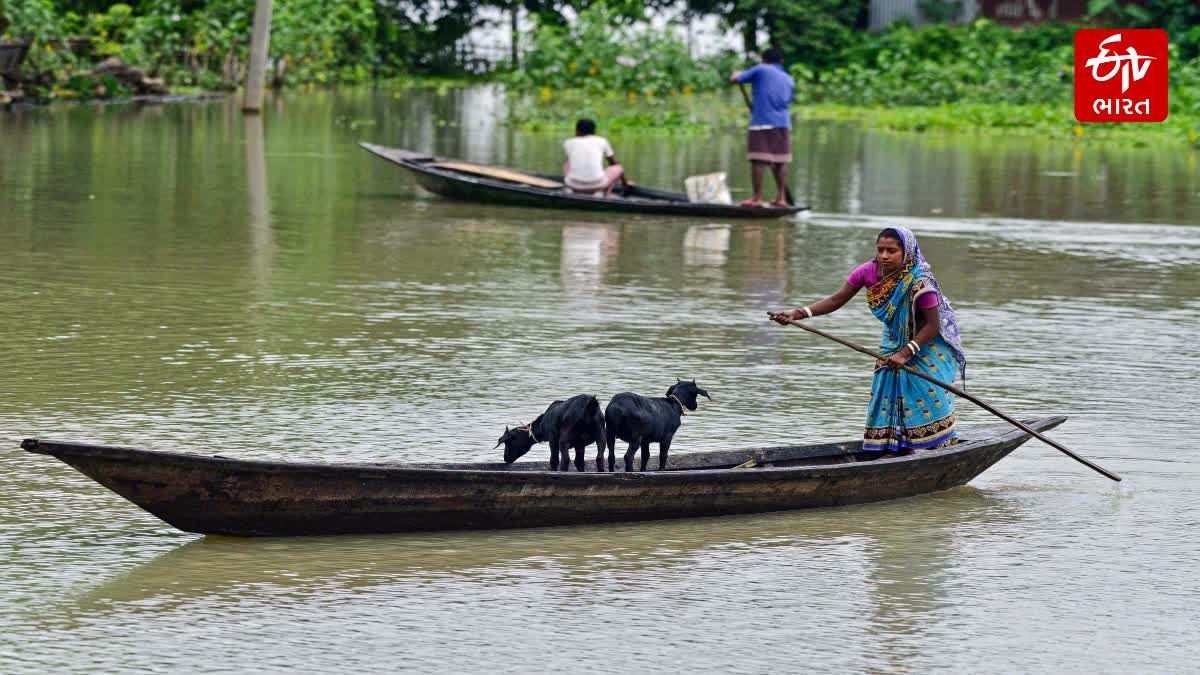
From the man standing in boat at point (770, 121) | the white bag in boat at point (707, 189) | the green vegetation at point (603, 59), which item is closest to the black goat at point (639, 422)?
the white bag in boat at point (707, 189)

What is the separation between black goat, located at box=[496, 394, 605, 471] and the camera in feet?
23.6

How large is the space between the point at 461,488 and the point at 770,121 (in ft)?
43.4

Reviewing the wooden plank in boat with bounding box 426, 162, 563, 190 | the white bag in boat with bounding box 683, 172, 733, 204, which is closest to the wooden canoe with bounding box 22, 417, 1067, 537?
the white bag in boat with bounding box 683, 172, 733, 204

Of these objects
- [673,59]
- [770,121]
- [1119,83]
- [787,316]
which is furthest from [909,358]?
[673,59]

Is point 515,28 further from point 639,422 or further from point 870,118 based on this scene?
point 639,422

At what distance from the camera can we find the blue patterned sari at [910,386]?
26.0 ft

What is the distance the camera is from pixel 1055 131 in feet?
113

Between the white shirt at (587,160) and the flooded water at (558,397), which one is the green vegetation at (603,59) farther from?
the white shirt at (587,160)

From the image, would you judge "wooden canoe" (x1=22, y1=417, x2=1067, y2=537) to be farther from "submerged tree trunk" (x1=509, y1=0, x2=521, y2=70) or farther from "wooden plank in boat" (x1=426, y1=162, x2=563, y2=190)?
"submerged tree trunk" (x1=509, y1=0, x2=521, y2=70)

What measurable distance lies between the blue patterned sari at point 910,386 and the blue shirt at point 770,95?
460 inches

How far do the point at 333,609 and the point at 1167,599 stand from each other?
277cm

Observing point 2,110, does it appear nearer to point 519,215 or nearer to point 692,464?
point 519,215

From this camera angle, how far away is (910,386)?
7.91m

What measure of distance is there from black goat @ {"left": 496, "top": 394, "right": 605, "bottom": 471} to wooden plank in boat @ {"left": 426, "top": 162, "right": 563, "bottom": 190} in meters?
12.4
